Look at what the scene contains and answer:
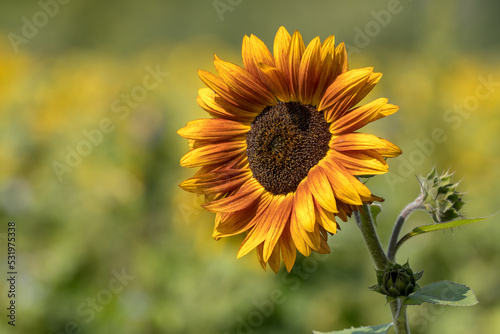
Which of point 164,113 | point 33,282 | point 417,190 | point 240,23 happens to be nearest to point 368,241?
point 417,190

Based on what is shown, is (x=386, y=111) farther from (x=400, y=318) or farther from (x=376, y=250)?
(x=400, y=318)

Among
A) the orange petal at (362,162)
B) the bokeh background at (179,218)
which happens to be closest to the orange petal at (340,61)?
the orange petal at (362,162)

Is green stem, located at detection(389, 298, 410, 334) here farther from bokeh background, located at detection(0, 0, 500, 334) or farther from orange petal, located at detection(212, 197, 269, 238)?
bokeh background, located at detection(0, 0, 500, 334)

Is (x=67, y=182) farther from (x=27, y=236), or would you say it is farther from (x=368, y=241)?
(x=368, y=241)

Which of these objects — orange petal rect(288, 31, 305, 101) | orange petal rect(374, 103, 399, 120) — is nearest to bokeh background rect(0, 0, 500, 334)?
orange petal rect(288, 31, 305, 101)

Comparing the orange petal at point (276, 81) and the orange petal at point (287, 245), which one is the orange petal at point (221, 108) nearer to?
the orange petal at point (276, 81)
